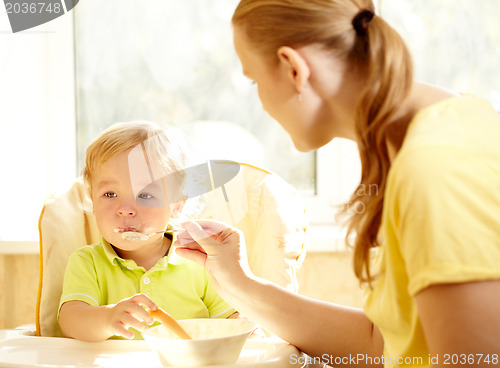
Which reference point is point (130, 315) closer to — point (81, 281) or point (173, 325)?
point (173, 325)

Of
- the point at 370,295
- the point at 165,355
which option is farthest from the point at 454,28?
the point at 165,355

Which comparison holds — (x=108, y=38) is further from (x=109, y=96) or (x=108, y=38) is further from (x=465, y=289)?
(x=465, y=289)

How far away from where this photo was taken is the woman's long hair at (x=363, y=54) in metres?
0.69

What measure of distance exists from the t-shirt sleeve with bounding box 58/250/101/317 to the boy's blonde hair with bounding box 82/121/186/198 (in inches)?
5.9

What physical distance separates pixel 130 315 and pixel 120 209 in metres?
0.26

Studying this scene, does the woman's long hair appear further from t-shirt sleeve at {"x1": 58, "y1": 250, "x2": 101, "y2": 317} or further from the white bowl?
t-shirt sleeve at {"x1": 58, "y1": 250, "x2": 101, "y2": 317}

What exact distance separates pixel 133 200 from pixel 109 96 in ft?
2.95

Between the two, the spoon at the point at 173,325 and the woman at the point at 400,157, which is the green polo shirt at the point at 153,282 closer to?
the spoon at the point at 173,325

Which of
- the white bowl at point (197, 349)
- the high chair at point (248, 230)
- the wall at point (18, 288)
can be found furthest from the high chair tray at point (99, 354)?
the wall at point (18, 288)

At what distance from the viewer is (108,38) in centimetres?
196

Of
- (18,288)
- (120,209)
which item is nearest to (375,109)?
(120,209)

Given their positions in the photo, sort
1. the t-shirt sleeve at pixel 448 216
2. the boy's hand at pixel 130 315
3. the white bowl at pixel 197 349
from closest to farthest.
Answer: the t-shirt sleeve at pixel 448 216, the white bowl at pixel 197 349, the boy's hand at pixel 130 315

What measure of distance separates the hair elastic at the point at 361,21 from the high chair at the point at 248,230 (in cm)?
44

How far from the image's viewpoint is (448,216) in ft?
1.85
